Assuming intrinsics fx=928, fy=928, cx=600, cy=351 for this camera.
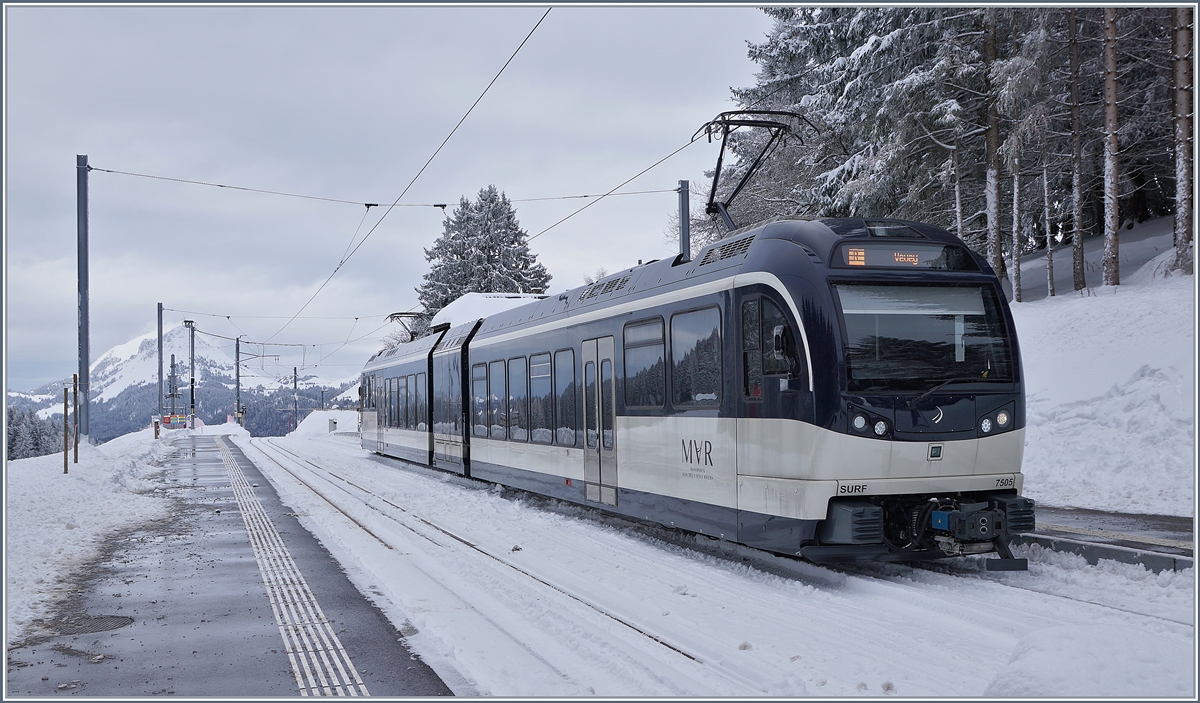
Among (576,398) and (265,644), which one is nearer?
(265,644)

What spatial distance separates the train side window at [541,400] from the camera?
46.9 ft

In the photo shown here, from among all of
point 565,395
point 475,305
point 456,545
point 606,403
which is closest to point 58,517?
point 456,545

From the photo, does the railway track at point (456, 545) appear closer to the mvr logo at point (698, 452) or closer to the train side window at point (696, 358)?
the mvr logo at point (698, 452)

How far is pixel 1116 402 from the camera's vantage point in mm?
15383

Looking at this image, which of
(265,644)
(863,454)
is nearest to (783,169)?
(863,454)

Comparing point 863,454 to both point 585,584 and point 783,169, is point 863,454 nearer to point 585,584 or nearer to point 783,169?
point 585,584

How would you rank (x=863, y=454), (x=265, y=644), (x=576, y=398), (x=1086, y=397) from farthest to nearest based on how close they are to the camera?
(x=1086, y=397)
(x=576, y=398)
(x=863, y=454)
(x=265, y=644)

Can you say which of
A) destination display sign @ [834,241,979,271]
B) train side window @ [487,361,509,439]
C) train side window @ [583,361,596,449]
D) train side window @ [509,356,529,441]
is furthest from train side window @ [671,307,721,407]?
train side window @ [487,361,509,439]

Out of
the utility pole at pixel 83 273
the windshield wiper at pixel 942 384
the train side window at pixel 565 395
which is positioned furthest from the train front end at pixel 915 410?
the utility pole at pixel 83 273

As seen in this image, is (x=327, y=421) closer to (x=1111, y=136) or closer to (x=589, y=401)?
(x=1111, y=136)

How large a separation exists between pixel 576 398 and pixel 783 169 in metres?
23.0

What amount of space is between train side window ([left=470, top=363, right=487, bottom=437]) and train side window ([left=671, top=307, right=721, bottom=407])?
8252 millimetres

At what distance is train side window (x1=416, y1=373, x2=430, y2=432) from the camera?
23359 millimetres

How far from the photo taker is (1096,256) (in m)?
30.5
